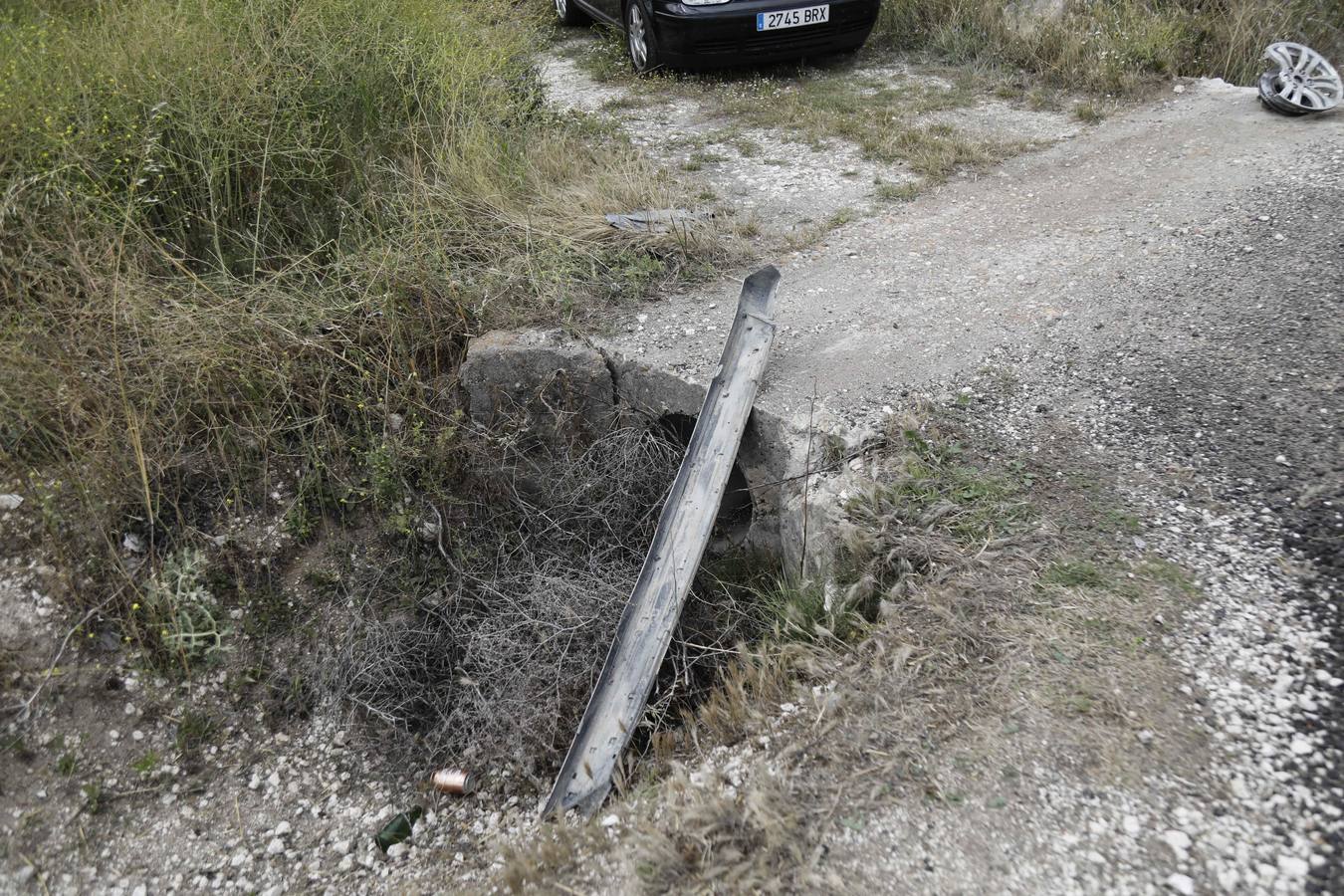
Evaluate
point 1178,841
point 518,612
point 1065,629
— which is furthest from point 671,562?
point 1178,841

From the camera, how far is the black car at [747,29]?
6637 mm

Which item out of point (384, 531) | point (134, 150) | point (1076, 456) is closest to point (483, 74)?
point (134, 150)

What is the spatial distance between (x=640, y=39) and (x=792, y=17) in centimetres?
131

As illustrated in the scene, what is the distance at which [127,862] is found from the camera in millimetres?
3340

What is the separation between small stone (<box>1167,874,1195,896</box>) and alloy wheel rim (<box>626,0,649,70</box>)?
22.1 feet

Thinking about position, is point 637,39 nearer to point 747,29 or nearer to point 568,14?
point 747,29

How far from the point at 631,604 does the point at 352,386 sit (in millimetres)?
1744

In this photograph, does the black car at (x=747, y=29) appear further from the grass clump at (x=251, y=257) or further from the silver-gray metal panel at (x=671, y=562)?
the silver-gray metal panel at (x=671, y=562)

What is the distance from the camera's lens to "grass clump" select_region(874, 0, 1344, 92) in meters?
6.19

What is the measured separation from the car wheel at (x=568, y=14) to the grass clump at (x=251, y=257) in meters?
4.08

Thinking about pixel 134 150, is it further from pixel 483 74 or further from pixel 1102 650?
pixel 1102 650

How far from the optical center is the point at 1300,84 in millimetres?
5426

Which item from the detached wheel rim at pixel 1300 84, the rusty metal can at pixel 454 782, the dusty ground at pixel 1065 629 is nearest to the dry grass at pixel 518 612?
the rusty metal can at pixel 454 782

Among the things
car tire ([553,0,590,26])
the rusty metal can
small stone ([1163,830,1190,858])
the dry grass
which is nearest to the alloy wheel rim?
car tire ([553,0,590,26])
